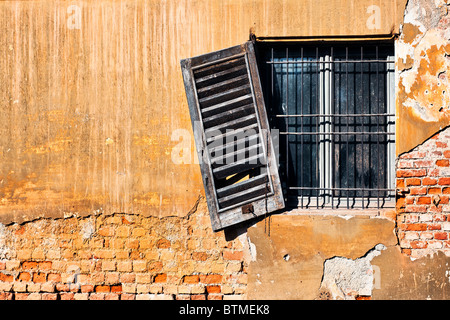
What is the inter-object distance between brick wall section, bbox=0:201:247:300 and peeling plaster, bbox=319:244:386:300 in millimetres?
693

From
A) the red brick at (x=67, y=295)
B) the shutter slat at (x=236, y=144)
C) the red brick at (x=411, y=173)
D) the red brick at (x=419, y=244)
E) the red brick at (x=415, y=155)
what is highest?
the shutter slat at (x=236, y=144)

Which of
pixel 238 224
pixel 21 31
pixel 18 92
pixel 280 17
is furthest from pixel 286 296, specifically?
pixel 21 31

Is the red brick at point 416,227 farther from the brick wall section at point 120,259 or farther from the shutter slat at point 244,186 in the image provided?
the brick wall section at point 120,259

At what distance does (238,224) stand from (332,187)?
846 mm

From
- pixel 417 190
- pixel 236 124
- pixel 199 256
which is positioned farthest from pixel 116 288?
pixel 417 190

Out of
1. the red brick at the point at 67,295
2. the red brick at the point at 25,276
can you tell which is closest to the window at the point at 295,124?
the red brick at the point at 67,295

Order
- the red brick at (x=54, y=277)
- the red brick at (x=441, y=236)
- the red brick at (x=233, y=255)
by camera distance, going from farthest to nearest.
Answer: the red brick at (x=54, y=277), the red brick at (x=233, y=255), the red brick at (x=441, y=236)

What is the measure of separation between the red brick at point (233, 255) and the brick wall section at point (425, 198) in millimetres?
1251

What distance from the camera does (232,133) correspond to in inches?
134

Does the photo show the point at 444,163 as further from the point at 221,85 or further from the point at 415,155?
the point at 221,85

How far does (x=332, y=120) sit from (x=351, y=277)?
49.6 inches

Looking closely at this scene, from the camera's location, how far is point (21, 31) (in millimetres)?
3598

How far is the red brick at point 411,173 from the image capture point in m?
3.38

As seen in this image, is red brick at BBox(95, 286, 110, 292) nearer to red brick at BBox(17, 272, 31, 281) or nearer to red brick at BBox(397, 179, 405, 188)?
red brick at BBox(17, 272, 31, 281)
